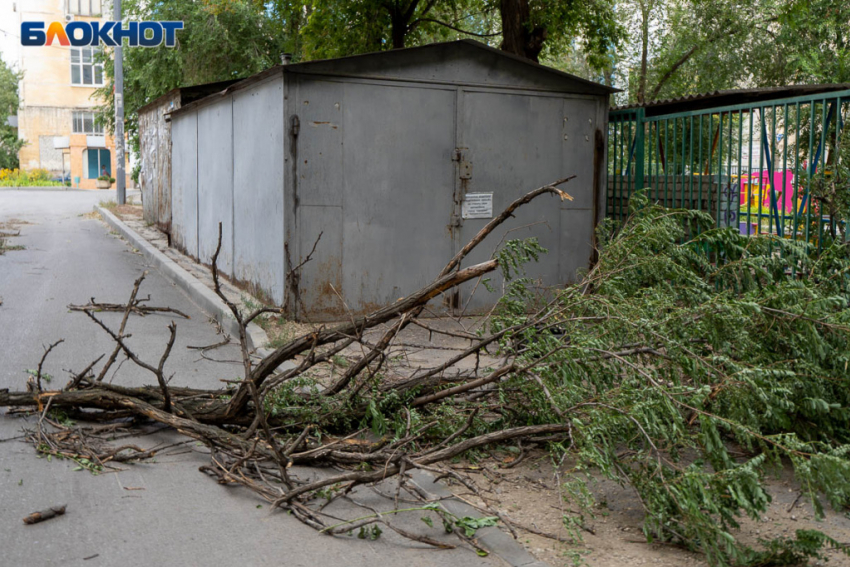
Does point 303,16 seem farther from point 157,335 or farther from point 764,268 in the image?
point 764,268

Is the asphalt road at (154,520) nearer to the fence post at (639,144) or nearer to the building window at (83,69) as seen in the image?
the fence post at (639,144)

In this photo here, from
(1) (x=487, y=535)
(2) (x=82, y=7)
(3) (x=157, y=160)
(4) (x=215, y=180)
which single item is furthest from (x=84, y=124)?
(1) (x=487, y=535)

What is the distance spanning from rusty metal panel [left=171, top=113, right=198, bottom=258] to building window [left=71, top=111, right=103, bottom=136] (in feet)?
168

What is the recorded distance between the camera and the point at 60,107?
6203 cm

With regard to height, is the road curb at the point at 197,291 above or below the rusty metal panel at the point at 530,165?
below

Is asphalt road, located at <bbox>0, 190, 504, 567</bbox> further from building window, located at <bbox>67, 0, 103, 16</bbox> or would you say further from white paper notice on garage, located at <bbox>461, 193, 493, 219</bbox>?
building window, located at <bbox>67, 0, 103, 16</bbox>

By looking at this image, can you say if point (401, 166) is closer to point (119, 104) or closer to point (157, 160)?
point (157, 160)

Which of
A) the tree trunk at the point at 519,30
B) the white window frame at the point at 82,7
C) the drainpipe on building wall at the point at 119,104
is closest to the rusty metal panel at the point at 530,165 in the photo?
the tree trunk at the point at 519,30

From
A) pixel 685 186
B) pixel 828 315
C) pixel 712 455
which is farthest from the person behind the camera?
pixel 685 186

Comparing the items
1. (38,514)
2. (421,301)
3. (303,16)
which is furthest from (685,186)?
(303,16)

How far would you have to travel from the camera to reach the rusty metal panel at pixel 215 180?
11.6 m

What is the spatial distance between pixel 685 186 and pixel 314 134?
4224 mm

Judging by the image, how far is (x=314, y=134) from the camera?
9.03 meters

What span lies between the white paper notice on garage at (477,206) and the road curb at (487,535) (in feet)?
18.1
